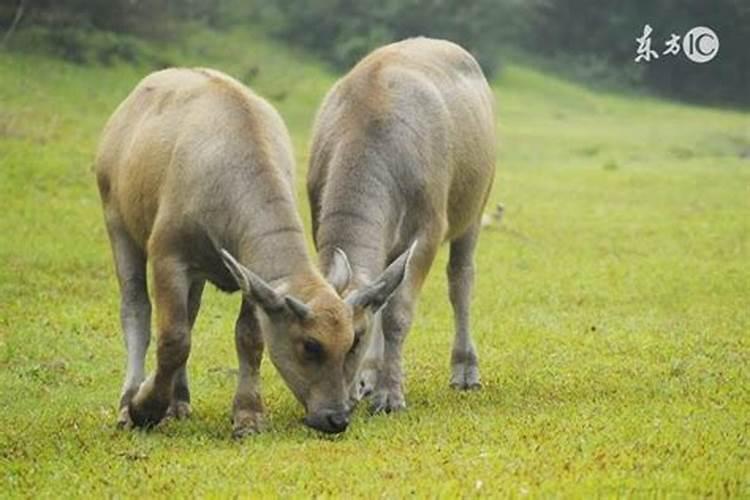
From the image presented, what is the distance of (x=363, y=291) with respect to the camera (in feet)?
29.8

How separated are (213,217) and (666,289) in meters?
9.32

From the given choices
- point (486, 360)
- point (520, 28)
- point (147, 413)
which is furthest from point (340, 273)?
point (520, 28)

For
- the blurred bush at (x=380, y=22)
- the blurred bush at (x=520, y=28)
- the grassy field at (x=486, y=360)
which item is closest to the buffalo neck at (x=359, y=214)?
the grassy field at (x=486, y=360)

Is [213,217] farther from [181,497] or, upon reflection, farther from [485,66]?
[485,66]

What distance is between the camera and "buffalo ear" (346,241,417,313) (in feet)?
29.7

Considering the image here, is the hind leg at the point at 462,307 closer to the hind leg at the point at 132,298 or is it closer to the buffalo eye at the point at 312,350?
the hind leg at the point at 132,298

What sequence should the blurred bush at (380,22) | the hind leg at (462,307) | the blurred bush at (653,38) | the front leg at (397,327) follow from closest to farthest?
the front leg at (397,327) → the hind leg at (462,307) → the blurred bush at (653,38) → the blurred bush at (380,22)

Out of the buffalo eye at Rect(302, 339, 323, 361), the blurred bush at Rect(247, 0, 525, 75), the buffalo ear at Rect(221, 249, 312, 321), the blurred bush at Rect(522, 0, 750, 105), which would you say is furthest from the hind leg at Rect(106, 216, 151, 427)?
the blurred bush at Rect(247, 0, 525, 75)

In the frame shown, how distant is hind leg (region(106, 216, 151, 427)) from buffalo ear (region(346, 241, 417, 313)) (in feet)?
7.02

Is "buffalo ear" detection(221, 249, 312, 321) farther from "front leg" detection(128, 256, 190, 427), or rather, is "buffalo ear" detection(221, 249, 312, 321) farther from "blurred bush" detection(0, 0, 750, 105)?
"blurred bush" detection(0, 0, 750, 105)

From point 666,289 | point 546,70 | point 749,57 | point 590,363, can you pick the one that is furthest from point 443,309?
point 546,70

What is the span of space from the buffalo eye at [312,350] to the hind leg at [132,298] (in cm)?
204

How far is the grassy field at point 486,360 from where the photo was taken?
7.96 metres

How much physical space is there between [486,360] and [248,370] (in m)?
3.59
